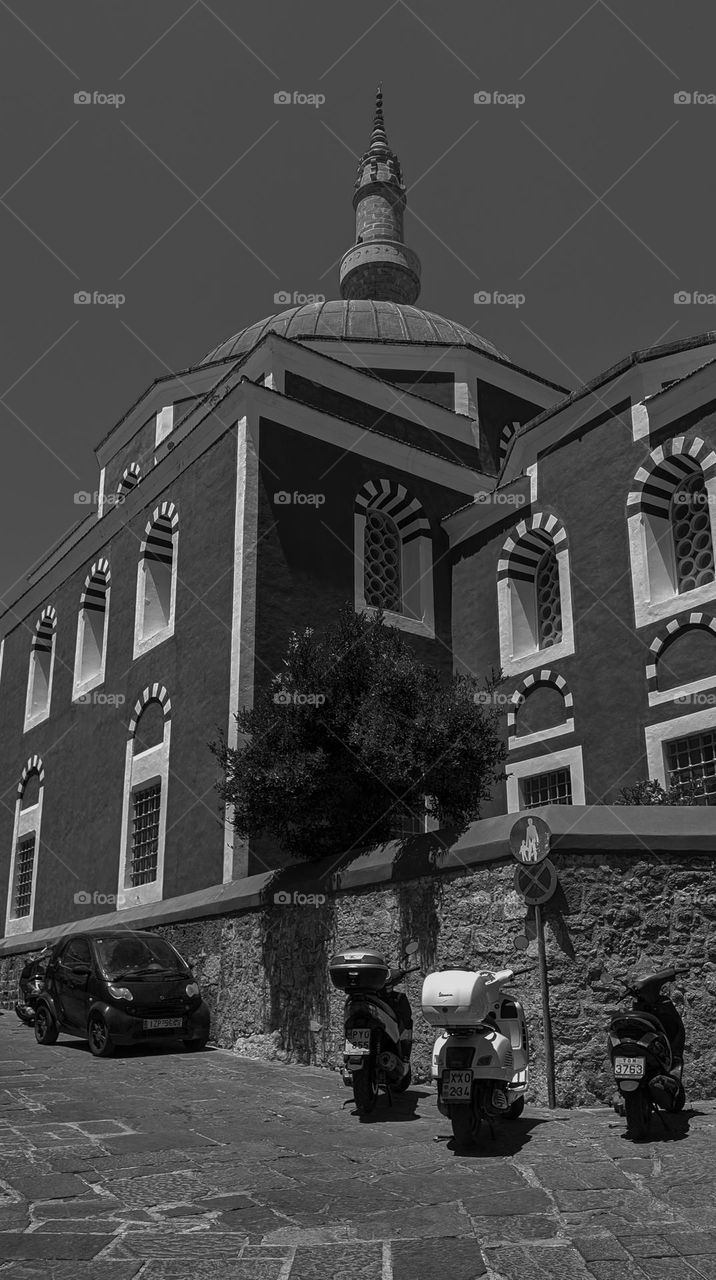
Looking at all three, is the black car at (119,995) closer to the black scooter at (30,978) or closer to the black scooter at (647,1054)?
the black scooter at (30,978)

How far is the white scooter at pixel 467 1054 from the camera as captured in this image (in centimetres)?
703

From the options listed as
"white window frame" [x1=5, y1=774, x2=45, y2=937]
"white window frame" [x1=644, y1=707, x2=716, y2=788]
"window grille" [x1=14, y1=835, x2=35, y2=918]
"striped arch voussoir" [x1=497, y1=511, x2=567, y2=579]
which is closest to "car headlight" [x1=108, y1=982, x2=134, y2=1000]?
"white window frame" [x1=644, y1=707, x2=716, y2=788]

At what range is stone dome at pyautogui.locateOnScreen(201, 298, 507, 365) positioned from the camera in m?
24.8

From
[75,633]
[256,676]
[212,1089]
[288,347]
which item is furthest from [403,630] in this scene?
[212,1089]

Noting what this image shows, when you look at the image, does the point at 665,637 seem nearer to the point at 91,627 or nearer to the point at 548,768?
the point at 548,768

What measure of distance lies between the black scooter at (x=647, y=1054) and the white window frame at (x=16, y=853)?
1687 cm

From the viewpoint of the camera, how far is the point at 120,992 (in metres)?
11.6

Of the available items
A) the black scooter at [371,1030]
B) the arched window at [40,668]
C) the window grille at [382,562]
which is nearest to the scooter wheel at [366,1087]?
the black scooter at [371,1030]

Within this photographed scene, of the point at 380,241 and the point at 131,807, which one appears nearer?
the point at 131,807

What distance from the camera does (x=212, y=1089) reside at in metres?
9.44

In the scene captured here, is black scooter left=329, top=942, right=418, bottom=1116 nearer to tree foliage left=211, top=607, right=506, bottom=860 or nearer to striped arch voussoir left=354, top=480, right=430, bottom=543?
tree foliage left=211, top=607, right=506, bottom=860

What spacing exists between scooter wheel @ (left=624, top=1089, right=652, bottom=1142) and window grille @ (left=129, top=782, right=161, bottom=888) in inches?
452

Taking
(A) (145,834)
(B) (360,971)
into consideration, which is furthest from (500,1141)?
(A) (145,834)

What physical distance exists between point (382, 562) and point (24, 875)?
1069 centimetres
